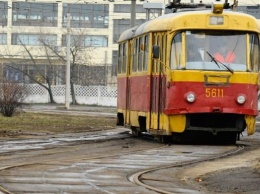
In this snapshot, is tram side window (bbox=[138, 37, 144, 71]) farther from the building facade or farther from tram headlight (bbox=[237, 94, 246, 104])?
the building facade

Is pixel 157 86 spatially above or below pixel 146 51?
below

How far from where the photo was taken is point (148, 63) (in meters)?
25.9

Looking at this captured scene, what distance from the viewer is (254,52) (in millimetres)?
24062

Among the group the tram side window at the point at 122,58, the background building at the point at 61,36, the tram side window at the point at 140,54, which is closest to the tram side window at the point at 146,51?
the tram side window at the point at 140,54

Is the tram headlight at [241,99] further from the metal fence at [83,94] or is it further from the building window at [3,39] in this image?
the building window at [3,39]

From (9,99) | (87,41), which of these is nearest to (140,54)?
(9,99)

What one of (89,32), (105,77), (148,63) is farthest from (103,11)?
(148,63)

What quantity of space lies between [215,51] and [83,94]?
47.4 meters

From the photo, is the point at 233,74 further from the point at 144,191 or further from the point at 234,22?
the point at 144,191

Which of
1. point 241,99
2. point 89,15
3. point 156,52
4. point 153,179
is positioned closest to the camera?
point 153,179

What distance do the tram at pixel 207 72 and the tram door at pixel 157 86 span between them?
0.02 metres

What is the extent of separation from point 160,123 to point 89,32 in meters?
66.5

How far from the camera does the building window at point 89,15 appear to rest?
89562 mm

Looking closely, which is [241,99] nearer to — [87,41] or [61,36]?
[61,36]
